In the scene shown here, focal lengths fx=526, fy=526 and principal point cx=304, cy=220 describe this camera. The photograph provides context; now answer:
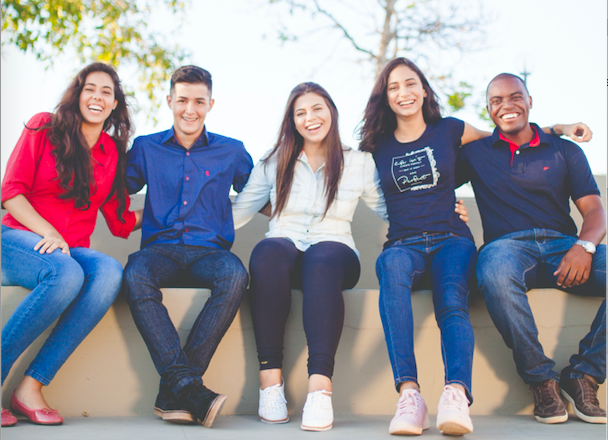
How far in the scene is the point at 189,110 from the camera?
239 centimetres

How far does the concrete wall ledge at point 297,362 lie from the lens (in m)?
2.03

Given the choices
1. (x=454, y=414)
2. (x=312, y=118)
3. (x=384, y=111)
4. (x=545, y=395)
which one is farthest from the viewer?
(x=384, y=111)

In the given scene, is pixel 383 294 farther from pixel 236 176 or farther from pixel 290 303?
pixel 236 176

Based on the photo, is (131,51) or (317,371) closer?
(317,371)

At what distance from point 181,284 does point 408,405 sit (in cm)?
106

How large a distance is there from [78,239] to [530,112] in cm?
209

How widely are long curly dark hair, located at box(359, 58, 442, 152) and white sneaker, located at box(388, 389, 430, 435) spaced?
1198mm

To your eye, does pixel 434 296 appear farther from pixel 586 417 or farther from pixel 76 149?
pixel 76 149

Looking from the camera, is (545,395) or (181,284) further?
(181,284)

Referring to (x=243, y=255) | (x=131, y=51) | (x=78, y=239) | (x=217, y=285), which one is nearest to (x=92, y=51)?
(x=131, y=51)

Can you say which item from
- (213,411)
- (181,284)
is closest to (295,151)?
(181,284)

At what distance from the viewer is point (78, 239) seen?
2191 millimetres

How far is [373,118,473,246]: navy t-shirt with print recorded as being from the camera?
2.19 metres

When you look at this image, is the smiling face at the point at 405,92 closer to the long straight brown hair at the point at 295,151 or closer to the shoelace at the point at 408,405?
the long straight brown hair at the point at 295,151
